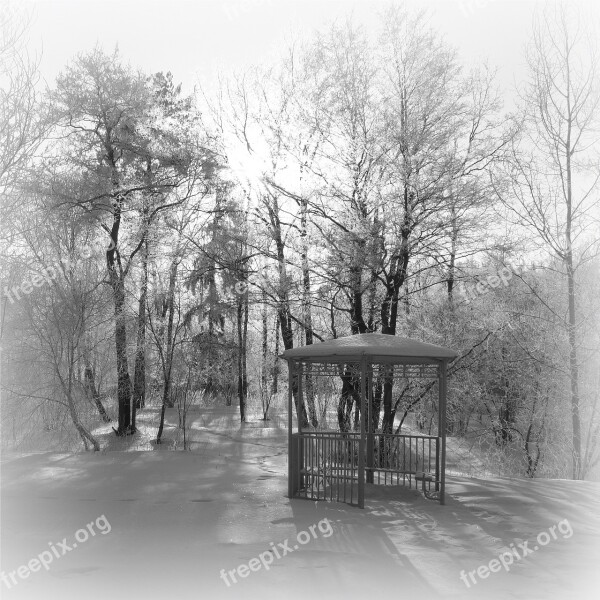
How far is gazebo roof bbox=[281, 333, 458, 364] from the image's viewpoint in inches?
360

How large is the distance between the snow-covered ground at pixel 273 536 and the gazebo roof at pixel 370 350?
2.21m

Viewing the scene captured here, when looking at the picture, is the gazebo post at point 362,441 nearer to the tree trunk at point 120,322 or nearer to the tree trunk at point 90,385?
the tree trunk at point 120,322

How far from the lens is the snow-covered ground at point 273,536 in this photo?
18.9 feet

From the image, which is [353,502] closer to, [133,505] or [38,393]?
[133,505]

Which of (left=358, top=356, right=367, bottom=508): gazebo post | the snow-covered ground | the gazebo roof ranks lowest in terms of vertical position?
the snow-covered ground

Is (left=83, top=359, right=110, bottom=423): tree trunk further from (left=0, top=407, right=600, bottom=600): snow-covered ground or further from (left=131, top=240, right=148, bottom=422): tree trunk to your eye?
(left=0, top=407, right=600, bottom=600): snow-covered ground

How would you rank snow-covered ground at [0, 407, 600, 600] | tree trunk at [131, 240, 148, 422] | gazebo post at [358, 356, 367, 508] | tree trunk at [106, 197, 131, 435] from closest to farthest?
snow-covered ground at [0, 407, 600, 600]
gazebo post at [358, 356, 367, 508]
tree trunk at [106, 197, 131, 435]
tree trunk at [131, 240, 148, 422]

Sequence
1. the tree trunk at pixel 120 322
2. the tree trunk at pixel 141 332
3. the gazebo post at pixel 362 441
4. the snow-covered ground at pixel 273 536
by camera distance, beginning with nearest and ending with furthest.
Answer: the snow-covered ground at pixel 273 536 < the gazebo post at pixel 362 441 < the tree trunk at pixel 120 322 < the tree trunk at pixel 141 332

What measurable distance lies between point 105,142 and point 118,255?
3983 mm

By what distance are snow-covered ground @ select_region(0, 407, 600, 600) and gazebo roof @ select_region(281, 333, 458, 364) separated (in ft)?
7.25

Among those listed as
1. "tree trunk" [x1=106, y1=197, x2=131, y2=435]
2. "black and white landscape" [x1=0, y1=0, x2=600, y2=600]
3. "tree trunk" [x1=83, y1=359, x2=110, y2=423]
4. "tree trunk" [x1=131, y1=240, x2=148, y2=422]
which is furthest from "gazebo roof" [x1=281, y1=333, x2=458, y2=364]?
"tree trunk" [x1=131, y1=240, x2=148, y2=422]

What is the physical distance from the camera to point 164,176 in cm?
2328

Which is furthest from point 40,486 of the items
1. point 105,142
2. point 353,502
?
point 105,142

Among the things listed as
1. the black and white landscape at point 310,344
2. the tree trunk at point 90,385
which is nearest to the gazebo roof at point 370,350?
the black and white landscape at point 310,344
